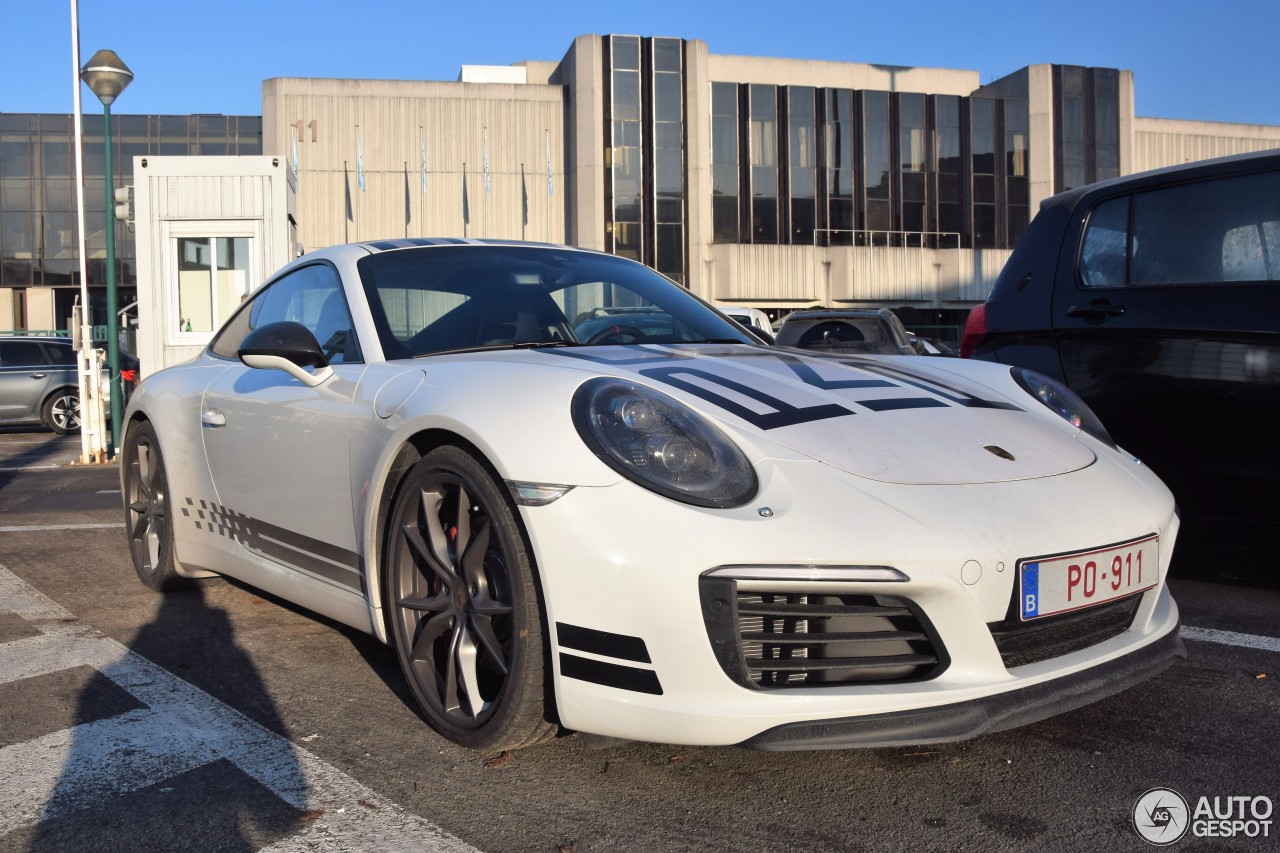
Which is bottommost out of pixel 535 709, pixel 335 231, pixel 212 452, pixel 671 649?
pixel 535 709

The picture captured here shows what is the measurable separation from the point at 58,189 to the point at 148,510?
4480 centimetres

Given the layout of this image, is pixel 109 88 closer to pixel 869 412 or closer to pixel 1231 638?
pixel 869 412

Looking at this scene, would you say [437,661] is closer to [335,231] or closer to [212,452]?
[212,452]

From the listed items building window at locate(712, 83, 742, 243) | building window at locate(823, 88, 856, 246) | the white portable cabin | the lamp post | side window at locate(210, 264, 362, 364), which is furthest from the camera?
building window at locate(823, 88, 856, 246)

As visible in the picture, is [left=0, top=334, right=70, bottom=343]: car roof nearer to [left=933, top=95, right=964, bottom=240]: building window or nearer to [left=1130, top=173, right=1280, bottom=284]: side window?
[left=1130, top=173, right=1280, bottom=284]: side window

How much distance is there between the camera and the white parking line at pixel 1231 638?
3.51 m

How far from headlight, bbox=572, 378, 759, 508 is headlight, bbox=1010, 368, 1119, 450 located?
3.86 ft

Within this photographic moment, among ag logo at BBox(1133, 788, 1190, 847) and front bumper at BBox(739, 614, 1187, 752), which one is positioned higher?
front bumper at BBox(739, 614, 1187, 752)

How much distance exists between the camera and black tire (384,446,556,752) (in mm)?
2479

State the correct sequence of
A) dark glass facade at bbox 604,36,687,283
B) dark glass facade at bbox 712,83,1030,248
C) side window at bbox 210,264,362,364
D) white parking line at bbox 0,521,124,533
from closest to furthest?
side window at bbox 210,264,362,364 → white parking line at bbox 0,521,124,533 → dark glass facade at bbox 604,36,687,283 → dark glass facade at bbox 712,83,1030,248

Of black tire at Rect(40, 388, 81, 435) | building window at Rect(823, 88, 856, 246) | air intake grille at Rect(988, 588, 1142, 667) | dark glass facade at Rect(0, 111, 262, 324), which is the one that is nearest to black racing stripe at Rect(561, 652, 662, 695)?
air intake grille at Rect(988, 588, 1142, 667)

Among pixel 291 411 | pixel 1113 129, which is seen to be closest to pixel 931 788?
pixel 291 411

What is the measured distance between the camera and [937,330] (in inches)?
1724

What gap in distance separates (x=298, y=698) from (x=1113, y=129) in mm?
46791
